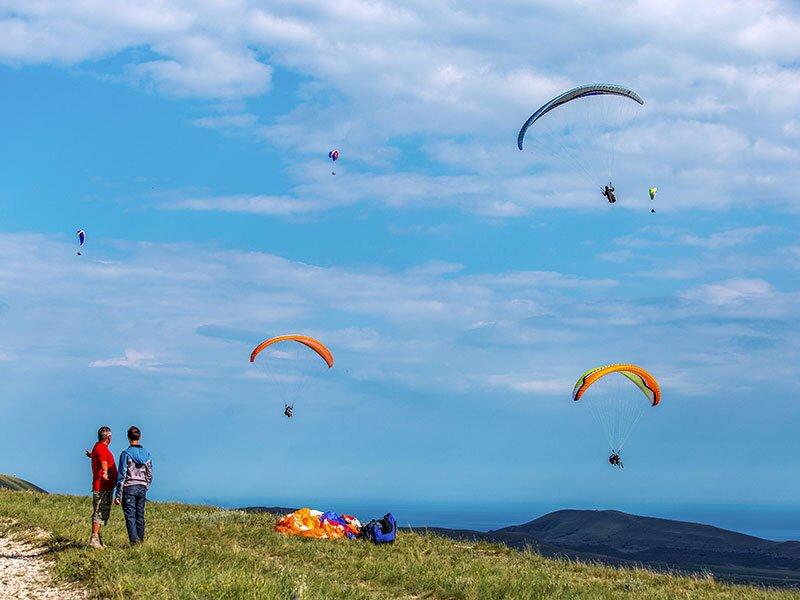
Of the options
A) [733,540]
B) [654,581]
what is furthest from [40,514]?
[733,540]

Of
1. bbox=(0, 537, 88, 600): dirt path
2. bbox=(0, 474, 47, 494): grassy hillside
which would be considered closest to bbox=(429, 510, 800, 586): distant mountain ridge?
bbox=(0, 474, 47, 494): grassy hillside

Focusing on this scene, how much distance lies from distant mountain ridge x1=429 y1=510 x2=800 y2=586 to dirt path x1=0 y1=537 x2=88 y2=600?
44.0 m

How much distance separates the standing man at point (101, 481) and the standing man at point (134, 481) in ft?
1.98

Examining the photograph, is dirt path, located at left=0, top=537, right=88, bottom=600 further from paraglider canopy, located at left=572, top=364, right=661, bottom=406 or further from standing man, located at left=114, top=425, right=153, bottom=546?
paraglider canopy, located at left=572, top=364, right=661, bottom=406

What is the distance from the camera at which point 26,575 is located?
50.7ft

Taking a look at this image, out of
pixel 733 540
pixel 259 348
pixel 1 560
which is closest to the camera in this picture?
pixel 1 560

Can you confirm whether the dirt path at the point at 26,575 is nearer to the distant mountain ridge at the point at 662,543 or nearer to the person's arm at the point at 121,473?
the person's arm at the point at 121,473

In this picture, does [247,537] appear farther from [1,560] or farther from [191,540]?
[1,560]

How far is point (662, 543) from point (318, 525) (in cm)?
7454

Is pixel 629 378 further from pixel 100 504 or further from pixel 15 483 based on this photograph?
pixel 15 483

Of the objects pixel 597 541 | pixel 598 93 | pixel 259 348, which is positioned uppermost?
pixel 598 93

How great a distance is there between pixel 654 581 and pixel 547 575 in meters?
3.03

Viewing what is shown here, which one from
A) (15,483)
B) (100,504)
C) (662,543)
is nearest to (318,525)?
(100,504)

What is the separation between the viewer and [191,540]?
19.8m
